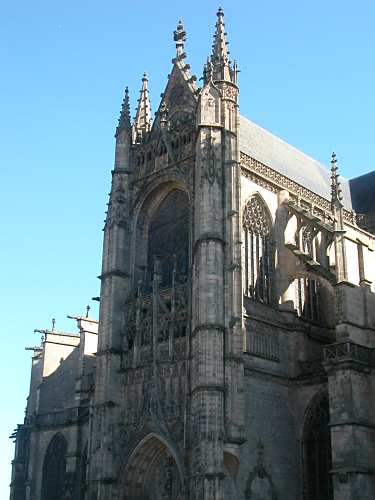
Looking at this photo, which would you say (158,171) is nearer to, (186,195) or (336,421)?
(186,195)

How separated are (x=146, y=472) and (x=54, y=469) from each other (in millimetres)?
10517

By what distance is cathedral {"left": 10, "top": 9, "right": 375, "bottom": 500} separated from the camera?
81.8 ft

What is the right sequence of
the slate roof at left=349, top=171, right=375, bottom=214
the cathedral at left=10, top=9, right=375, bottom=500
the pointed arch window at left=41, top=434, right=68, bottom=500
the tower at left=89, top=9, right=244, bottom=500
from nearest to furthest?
1. the cathedral at left=10, top=9, right=375, bottom=500
2. the tower at left=89, top=9, right=244, bottom=500
3. the pointed arch window at left=41, top=434, right=68, bottom=500
4. the slate roof at left=349, top=171, right=375, bottom=214

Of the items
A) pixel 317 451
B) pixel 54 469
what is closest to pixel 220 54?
pixel 317 451

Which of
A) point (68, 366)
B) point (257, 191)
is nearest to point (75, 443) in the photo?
point (68, 366)

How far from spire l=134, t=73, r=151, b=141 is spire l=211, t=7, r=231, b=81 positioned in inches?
195

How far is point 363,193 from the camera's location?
Result: 40.5 m

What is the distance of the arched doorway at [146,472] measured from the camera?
89.4 ft

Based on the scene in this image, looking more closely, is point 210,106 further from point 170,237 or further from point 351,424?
point 351,424

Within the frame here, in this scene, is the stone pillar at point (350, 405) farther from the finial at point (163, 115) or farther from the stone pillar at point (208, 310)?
the finial at point (163, 115)

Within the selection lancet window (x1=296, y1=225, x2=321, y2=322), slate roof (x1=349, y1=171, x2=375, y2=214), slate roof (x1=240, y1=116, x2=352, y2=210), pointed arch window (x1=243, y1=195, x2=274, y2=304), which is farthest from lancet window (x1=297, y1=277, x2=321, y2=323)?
slate roof (x1=349, y1=171, x2=375, y2=214)

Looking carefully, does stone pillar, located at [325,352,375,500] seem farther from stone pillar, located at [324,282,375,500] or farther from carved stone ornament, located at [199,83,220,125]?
carved stone ornament, located at [199,83,220,125]

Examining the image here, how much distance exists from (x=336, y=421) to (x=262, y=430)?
2.92 meters

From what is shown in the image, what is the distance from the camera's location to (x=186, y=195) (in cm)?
3053
